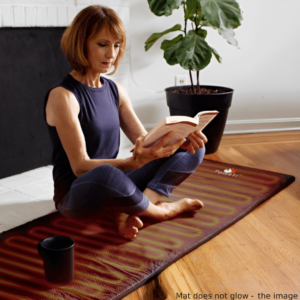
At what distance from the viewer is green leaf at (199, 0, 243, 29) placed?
2162 mm

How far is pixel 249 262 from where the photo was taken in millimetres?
1360

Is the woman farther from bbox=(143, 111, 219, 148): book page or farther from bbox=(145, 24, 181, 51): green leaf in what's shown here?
bbox=(145, 24, 181, 51): green leaf

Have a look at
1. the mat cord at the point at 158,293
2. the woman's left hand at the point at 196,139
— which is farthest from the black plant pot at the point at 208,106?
the mat cord at the point at 158,293

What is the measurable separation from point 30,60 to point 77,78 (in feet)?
2.53

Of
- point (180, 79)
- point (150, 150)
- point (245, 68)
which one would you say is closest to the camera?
point (150, 150)

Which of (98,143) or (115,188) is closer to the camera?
(115,188)

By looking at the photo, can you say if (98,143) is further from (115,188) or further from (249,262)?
(249,262)

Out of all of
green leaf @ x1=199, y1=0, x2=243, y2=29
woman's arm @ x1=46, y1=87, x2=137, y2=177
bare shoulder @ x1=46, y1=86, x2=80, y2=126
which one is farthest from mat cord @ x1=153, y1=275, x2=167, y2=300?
green leaf @ x1=199, y1=0, x2=243, y2=29

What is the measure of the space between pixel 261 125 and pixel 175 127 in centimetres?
211

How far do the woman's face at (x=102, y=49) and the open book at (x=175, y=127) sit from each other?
32 cm

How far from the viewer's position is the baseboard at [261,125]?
3.09 m

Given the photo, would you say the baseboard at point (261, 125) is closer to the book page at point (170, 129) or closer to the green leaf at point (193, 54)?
the green leaf at point (193, 54)

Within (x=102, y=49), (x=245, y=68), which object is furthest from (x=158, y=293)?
(x=245, y=68)

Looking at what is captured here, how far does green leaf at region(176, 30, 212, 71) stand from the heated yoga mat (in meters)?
0.72
